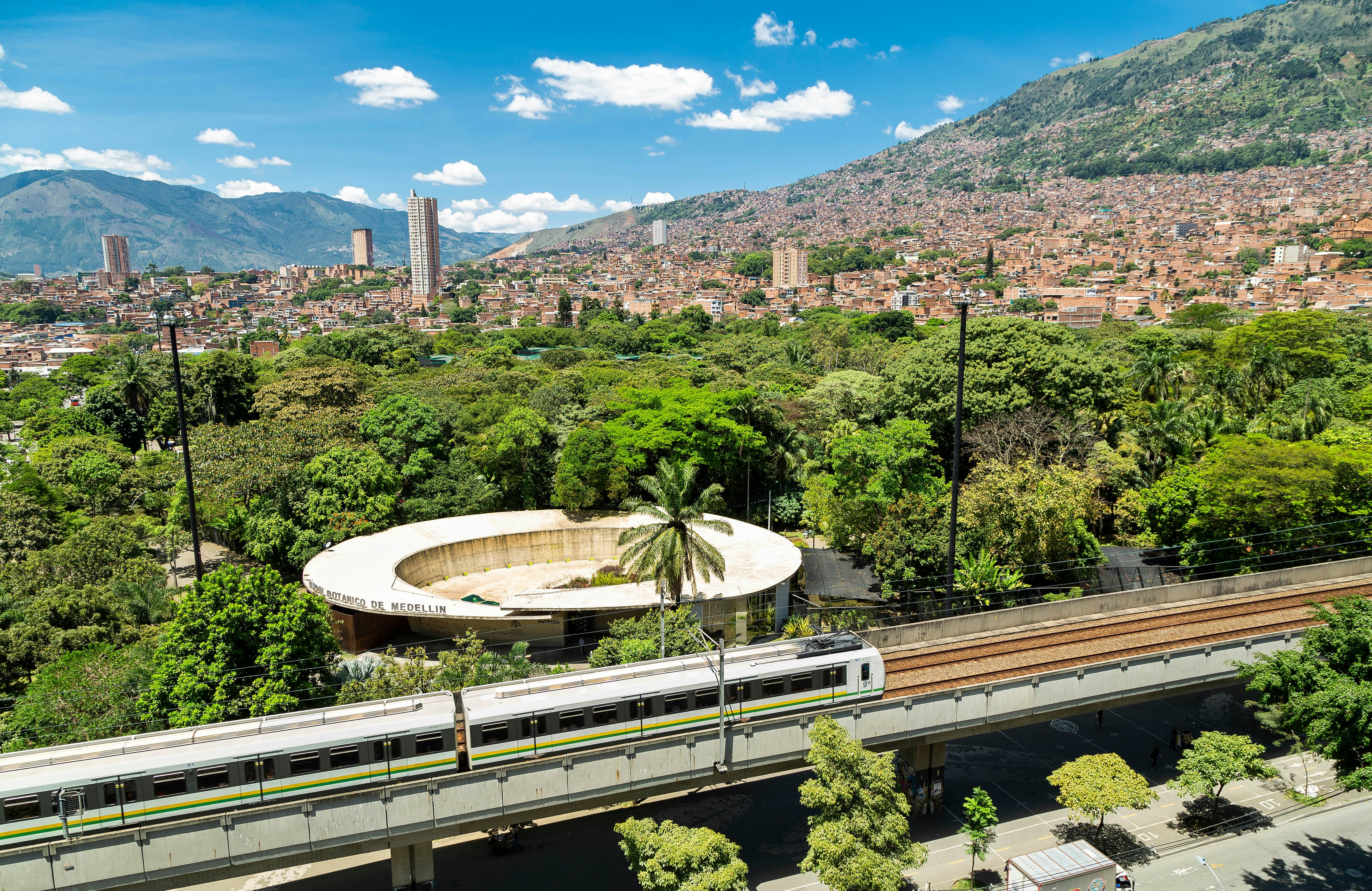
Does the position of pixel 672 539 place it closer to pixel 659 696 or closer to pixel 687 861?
pixel 659 696

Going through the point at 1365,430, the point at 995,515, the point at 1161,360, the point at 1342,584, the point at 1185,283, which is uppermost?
the point at 1185,283

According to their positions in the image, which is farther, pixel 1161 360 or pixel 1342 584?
pixel 1161 360

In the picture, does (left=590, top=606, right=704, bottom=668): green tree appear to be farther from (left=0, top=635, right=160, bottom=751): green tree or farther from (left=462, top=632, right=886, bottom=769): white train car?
(left=0, top=635, right=160, bottom=751): green tree

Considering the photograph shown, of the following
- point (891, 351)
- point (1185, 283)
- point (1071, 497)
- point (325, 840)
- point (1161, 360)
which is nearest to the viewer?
point (325, 840)

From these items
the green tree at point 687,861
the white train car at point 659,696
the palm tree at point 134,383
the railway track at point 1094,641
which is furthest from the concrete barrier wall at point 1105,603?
the palm tree at point 134,383

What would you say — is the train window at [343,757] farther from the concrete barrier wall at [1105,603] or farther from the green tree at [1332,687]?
the green tree at [1332,687]

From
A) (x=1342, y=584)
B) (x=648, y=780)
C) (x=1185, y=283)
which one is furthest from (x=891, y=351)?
(x=1185, y=283)

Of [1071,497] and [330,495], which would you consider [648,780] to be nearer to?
[1071,497]
